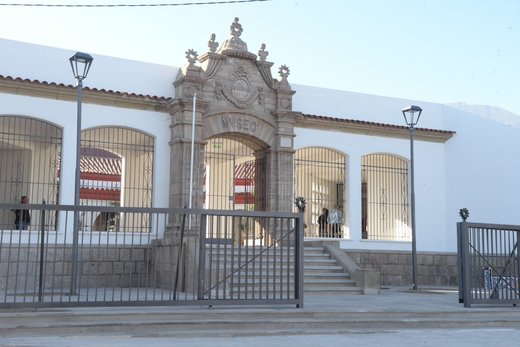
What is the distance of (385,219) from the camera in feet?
66.3

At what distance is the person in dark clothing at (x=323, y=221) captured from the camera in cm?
1928

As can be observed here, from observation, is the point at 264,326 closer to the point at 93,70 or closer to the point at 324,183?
the point at 93,70

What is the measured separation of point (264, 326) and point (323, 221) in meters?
9.93

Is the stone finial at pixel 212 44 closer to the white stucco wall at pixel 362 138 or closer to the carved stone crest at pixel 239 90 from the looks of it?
the carved stone crest at pixel 239 90

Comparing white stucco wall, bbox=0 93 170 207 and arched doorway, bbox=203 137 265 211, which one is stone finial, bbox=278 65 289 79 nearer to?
arched doorway, bbox=203 137 265 211

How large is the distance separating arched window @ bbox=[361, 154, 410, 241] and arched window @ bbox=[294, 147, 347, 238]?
1.00 m

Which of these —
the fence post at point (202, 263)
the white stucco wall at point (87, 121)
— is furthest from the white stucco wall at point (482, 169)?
the fence post at point (202, 263)

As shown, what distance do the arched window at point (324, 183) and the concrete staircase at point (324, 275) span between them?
2.34m

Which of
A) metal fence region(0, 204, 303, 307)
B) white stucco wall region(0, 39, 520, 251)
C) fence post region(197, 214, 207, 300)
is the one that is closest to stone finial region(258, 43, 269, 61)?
white stucco wall region(0, 39, 520, 251)

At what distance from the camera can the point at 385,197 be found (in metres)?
20.2

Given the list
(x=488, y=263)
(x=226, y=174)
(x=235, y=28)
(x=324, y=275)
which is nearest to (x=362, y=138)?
(x=226, y=174)

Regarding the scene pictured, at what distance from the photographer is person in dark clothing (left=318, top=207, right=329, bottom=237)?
63.3 feet

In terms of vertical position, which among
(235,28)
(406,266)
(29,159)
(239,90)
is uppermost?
(235,28)

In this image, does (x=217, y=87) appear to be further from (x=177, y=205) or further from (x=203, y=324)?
(x=203, y=324)
